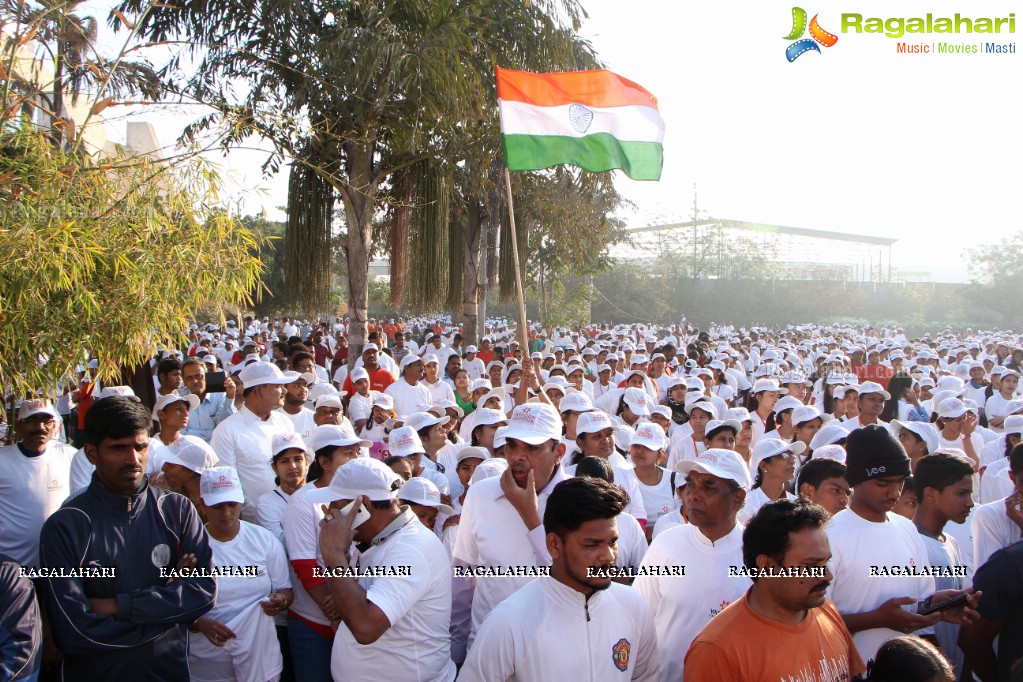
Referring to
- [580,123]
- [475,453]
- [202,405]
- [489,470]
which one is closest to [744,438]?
[475,453]

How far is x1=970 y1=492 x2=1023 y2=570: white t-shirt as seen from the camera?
4.23 meters

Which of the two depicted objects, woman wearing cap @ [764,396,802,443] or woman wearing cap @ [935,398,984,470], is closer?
woman wearing cap @ [935,398,984,470]

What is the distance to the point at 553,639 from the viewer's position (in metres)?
2.85

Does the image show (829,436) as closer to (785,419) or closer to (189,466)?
(785,419)

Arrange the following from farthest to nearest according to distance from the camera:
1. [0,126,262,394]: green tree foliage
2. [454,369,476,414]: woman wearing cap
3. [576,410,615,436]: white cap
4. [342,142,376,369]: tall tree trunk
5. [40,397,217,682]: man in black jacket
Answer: [342,142,376,369]: tall tree trunk
[454,369,476,414]: woman wearing cap
[576,410,615,436]: white cap
[0,126,262,394]: green tree foliage
[40,397,217,682]: man in black jacket

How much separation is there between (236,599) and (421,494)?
3.22 feet

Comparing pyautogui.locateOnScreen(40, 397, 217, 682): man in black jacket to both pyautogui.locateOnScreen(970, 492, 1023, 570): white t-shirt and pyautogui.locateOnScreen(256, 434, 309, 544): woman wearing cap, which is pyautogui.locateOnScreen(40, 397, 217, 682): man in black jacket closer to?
pyautogui.locateOnScreen(256, 434, 309, 544): woman wearing cap

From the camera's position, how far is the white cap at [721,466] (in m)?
3.57

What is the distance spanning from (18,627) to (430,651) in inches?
57.7

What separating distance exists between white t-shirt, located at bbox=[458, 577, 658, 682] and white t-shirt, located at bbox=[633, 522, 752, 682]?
1.28ft

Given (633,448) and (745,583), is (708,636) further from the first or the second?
(633,448)

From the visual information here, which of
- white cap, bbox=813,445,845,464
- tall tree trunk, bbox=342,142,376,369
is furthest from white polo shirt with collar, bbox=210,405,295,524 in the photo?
tall tree trunk, bbox=342,142,376,369

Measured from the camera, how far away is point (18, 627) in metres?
2.99

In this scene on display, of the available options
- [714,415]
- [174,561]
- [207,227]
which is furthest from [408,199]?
[174,561]
